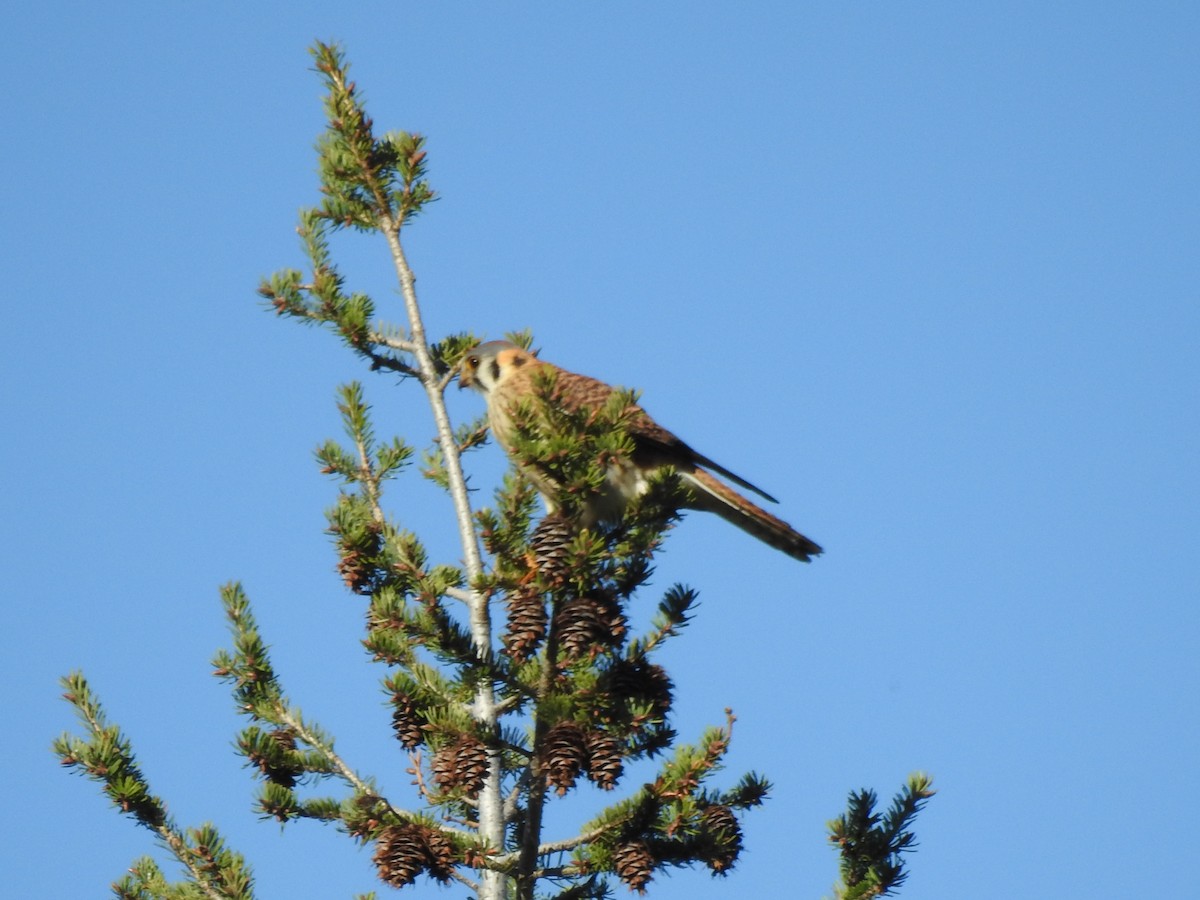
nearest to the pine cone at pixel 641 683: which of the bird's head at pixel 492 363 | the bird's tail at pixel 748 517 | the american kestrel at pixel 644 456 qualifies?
the american kestrel at pixel 644 456

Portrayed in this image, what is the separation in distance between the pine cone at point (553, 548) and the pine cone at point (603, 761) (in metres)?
0.38

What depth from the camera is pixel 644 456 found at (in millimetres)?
4480

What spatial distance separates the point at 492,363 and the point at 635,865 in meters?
1.96

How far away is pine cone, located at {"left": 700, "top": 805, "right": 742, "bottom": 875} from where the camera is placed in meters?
3.21

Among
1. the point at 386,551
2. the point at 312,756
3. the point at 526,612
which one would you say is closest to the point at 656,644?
the point at 526,612

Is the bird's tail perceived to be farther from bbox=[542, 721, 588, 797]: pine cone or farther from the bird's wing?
bbox=[542, 721, 588, 797]: pine cone

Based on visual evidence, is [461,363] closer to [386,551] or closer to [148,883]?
[386,551]

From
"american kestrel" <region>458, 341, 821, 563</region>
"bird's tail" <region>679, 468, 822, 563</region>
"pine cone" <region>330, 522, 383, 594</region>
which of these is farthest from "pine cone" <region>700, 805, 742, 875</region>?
"bird's tail" <region>679, 468, 822, 563</region>

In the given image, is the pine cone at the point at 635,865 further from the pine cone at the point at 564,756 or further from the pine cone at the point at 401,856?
the pine cone at the point at 401,856

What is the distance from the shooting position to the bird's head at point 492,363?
14.0 feet

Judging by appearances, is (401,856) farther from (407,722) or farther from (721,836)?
(721,836)

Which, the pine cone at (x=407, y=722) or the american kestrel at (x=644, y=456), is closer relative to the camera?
the pine cone at (x=407, y=722)

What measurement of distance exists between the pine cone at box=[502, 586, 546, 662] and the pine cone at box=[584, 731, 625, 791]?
0.25m

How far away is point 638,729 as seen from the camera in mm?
3229
